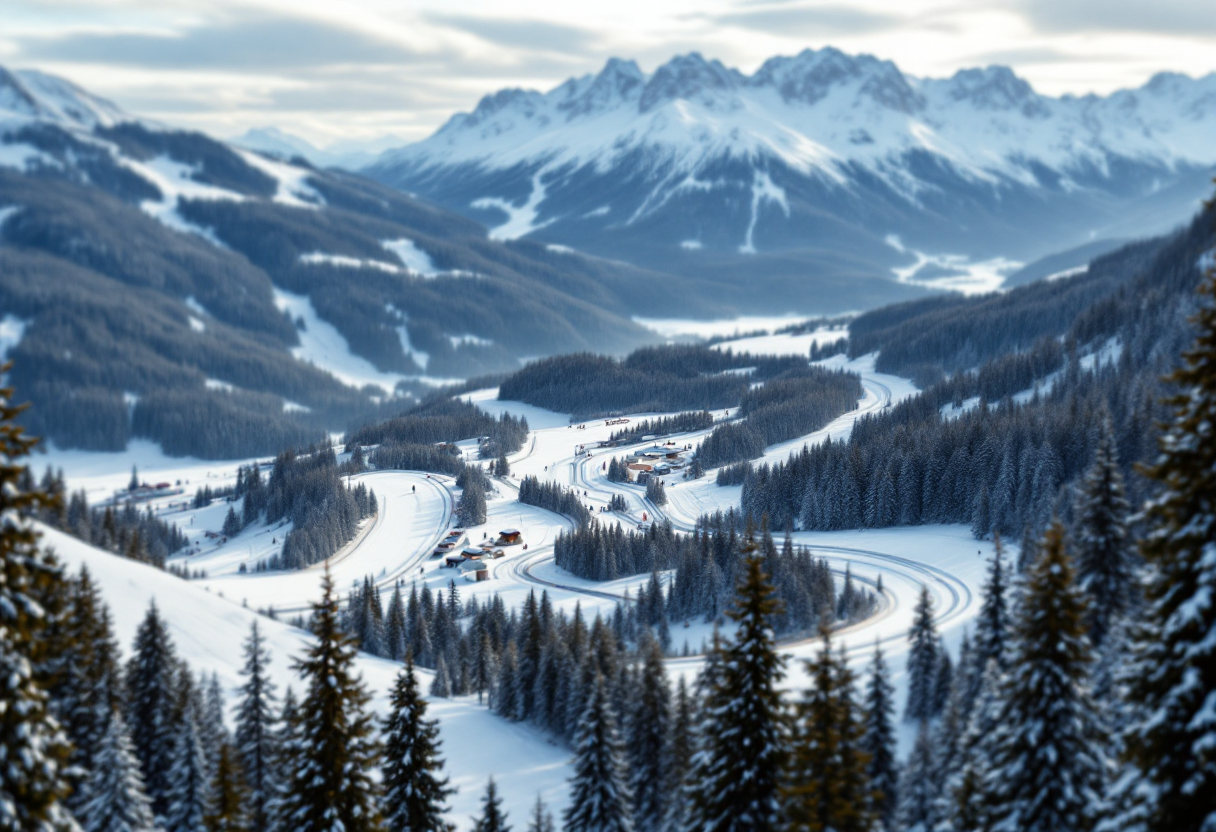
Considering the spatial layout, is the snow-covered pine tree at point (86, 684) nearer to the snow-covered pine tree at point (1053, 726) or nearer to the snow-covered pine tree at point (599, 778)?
the snow-covered pine tree at point (599, 778)

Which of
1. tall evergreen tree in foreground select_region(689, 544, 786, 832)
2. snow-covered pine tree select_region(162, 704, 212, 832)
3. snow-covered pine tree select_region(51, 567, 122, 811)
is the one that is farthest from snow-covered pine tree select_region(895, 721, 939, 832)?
snow-covered pine tree select_region(51, 567, 122, 811)

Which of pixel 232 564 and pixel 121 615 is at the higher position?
pixel 121 615

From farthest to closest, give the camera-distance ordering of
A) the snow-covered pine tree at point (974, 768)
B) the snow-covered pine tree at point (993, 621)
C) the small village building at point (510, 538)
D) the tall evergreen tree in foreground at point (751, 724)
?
the small village building at point (510, 538), the snow-covered pine tree at point (993, 621), the tall evergreen tree in foreground at point (751, 724), the snow-covered pine tree at point (974, 768)

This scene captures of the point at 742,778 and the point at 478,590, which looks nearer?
the point at 742,778

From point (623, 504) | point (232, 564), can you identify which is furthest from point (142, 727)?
point (623, 504)

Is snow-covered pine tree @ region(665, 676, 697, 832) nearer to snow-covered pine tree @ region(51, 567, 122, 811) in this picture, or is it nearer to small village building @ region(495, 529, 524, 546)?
snow-covered pine tree @ region(51, 567, 122, 811)

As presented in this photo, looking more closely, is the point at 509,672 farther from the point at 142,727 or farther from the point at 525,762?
the point at 142,727

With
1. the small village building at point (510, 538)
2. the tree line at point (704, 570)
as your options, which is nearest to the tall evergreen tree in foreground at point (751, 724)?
the tree line at point (704, 570)
